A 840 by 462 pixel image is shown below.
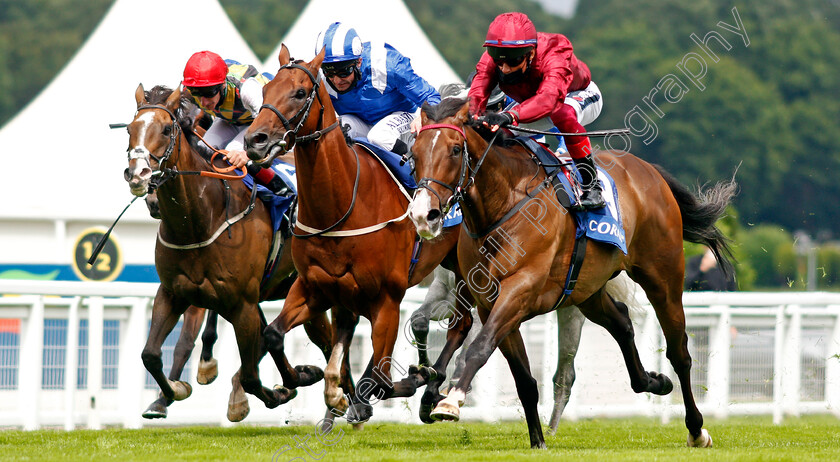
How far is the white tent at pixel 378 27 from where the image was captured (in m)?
15.2

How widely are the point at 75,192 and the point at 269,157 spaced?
9.00 metres

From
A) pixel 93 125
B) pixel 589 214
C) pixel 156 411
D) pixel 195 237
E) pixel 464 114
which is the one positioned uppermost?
pixel 93 125

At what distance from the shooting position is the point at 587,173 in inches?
235

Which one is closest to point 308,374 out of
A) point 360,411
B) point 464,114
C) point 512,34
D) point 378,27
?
point 360,411

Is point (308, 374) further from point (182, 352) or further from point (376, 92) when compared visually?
point (376, 92)

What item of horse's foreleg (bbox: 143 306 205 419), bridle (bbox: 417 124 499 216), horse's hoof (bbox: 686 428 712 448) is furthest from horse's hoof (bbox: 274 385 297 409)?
horse's hoof (bbox: 686 428 712 448)

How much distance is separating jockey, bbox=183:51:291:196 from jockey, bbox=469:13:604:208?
1.47 meters

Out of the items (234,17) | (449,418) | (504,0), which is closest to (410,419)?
(449,418)

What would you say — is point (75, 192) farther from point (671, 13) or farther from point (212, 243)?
point (671, 13)

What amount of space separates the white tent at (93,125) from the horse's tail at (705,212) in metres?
7.56

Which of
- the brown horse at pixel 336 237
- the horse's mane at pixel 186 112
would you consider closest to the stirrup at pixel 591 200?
the brown horse at pixel 336 237

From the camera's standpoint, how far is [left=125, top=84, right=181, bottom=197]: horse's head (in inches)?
214

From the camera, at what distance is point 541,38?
5777 millimetres

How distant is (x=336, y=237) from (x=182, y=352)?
172 cm
